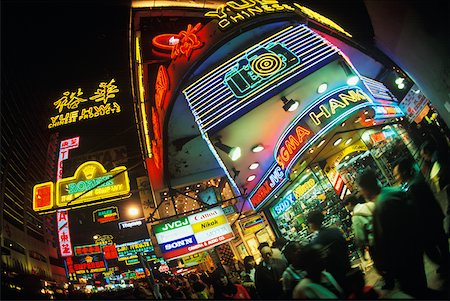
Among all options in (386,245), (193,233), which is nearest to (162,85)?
(193,233)

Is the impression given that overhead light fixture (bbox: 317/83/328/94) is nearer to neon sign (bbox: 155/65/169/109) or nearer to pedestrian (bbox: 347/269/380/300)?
neon sign (bbox: 155/65/169/109)

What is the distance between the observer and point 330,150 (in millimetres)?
9484

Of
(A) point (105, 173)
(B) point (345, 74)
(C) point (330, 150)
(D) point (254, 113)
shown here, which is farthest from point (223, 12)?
(A) point (105, 173)

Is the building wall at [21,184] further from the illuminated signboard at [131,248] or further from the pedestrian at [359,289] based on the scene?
the illuminated signboard at [131,248]

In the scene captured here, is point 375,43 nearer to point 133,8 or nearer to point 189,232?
point 189,232

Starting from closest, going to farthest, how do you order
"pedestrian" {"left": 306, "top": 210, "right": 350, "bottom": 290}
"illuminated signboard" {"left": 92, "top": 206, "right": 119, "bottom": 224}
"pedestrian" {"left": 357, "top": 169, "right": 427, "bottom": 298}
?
"pedestrian" {"left": 357, "top": 169, "right": 427, "bottom": 298} < "pedestrian" {"left": 306, "top": 210, "right": 350, "bottom": 290} < "illuminated signboard" {"left": 92, "top": 206, "right": 119, "bottom": 224}

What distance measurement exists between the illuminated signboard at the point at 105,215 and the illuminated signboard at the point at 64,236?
1167 cm

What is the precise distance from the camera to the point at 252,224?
46.9ft

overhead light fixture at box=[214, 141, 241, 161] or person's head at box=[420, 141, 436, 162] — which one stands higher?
overhead light fixture at box=[214, 141, 241, 161]

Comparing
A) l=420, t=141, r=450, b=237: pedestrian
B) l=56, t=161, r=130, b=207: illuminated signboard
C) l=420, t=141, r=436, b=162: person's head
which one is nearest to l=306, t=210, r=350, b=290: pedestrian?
l=420, t=141, r=450, b=237: pedestrian

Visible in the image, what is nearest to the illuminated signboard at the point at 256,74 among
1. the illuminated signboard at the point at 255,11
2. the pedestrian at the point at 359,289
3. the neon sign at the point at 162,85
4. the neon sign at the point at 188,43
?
the illuminated signboard at the point at 255,11

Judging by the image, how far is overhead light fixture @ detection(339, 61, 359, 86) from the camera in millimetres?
6539

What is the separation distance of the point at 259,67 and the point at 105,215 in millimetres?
27375

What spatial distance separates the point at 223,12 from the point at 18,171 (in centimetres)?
1754
